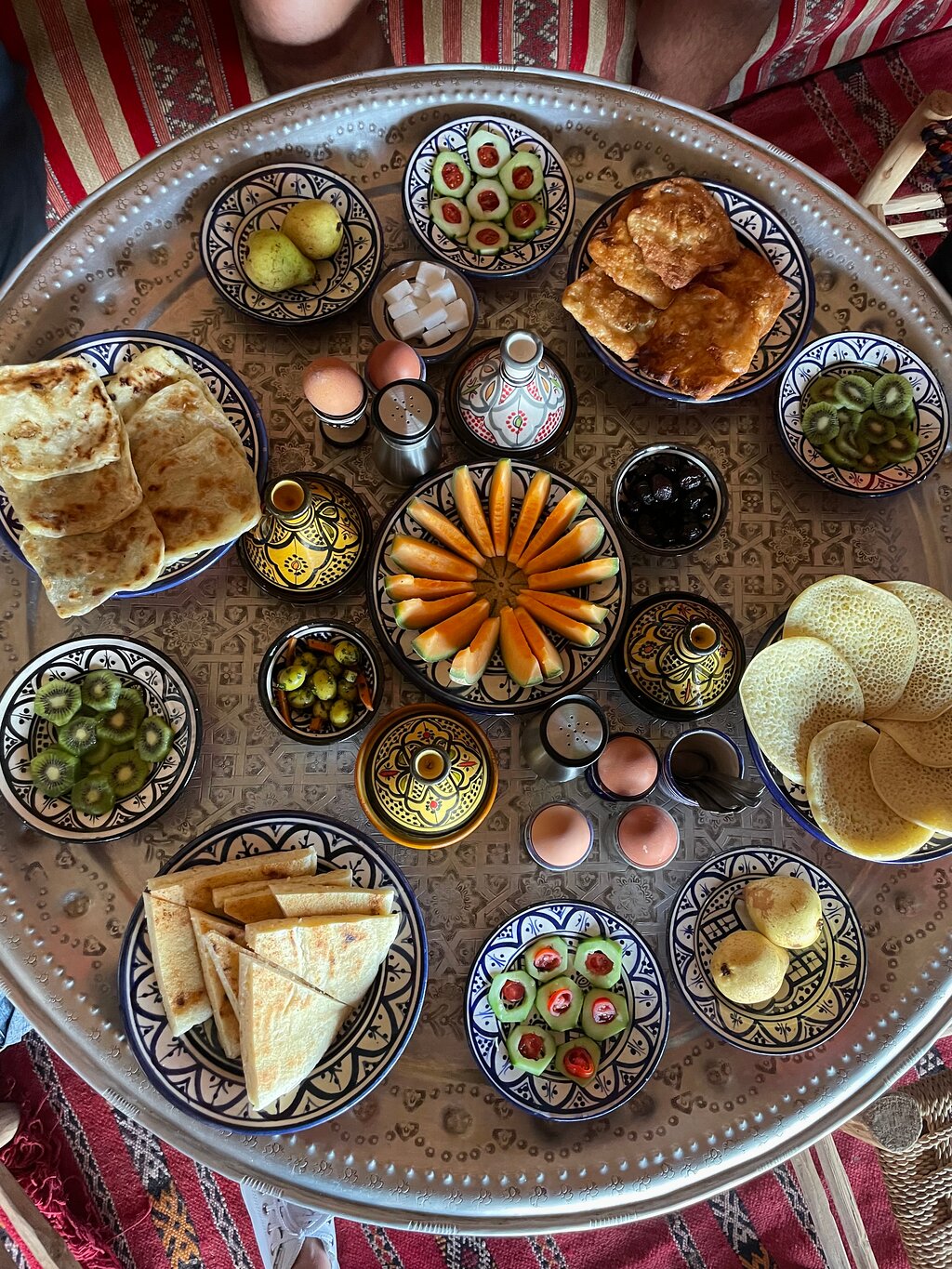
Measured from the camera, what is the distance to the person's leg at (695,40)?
2.52 m

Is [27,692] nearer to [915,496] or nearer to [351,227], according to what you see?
[351,227]

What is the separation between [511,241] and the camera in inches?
79.0

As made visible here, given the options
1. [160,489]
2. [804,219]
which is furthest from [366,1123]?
[804,219]

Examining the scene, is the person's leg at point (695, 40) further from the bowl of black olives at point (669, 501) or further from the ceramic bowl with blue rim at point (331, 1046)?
the ceramic bowl with blue rim at point (331, 1046)

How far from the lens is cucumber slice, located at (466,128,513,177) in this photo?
6.57 feet

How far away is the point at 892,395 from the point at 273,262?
4.87 ft

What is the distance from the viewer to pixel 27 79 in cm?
248

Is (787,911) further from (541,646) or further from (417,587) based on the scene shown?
(417,587)

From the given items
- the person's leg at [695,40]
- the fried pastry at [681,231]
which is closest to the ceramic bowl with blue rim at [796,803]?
the fried pastry at [681,231]

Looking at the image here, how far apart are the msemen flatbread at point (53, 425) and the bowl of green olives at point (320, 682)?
1.75ft

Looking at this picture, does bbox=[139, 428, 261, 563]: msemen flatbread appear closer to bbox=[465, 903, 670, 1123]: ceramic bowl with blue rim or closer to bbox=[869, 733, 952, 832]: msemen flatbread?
bbox=[465, 903, 670, 1123]: ceramic bowl with blue rim

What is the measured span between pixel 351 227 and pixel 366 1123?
204 centimetres

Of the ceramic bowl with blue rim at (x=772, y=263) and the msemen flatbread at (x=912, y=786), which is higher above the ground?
the ceramic bowl with blue rim at (x=772, y=263)

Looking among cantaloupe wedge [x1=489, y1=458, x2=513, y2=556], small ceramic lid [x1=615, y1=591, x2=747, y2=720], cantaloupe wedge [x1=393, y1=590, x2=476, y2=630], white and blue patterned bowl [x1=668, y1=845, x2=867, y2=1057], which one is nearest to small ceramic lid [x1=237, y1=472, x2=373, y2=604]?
cantaloupe wedge [x1=393, y1=590, x2=476, y2=630]
